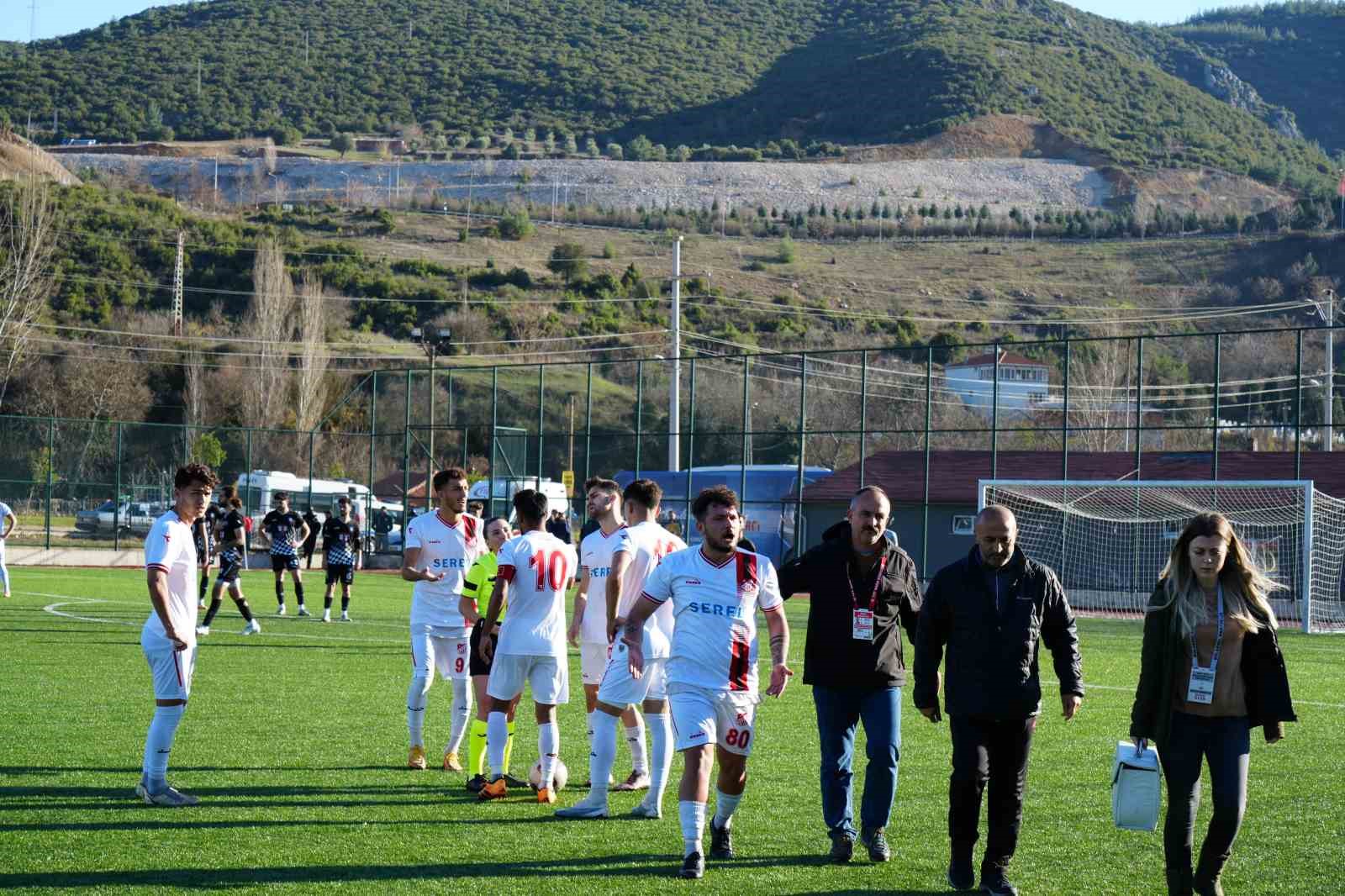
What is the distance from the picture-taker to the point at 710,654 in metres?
7.05

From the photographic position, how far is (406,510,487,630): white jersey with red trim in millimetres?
10148

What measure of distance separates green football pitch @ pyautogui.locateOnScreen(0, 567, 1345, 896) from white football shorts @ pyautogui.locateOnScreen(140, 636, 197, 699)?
664 mm

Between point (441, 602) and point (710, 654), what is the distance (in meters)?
3.65

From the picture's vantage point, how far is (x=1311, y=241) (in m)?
95.4

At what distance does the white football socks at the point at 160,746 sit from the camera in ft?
27.3

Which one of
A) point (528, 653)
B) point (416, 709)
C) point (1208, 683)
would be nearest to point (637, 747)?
point (528, 653)

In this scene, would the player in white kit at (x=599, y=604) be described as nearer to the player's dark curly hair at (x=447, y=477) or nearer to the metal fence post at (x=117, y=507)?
the player's dark curly hair at (x=447, y=477)

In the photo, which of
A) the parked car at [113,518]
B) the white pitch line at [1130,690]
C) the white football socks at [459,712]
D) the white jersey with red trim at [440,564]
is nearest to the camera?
the white football socks at [459,712]

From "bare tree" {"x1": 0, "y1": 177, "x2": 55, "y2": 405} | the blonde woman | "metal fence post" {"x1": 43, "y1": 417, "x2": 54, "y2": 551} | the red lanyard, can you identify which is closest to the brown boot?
the blonde woman

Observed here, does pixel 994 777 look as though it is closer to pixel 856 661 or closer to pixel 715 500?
pixel 856 661

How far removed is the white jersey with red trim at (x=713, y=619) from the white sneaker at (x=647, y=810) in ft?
4.99

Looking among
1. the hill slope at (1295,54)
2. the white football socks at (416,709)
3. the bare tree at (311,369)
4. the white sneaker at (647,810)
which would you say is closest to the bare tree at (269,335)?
the bare tree at (311,369)

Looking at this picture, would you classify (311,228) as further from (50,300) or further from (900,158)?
(900,158)

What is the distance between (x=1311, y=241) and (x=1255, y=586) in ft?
323
